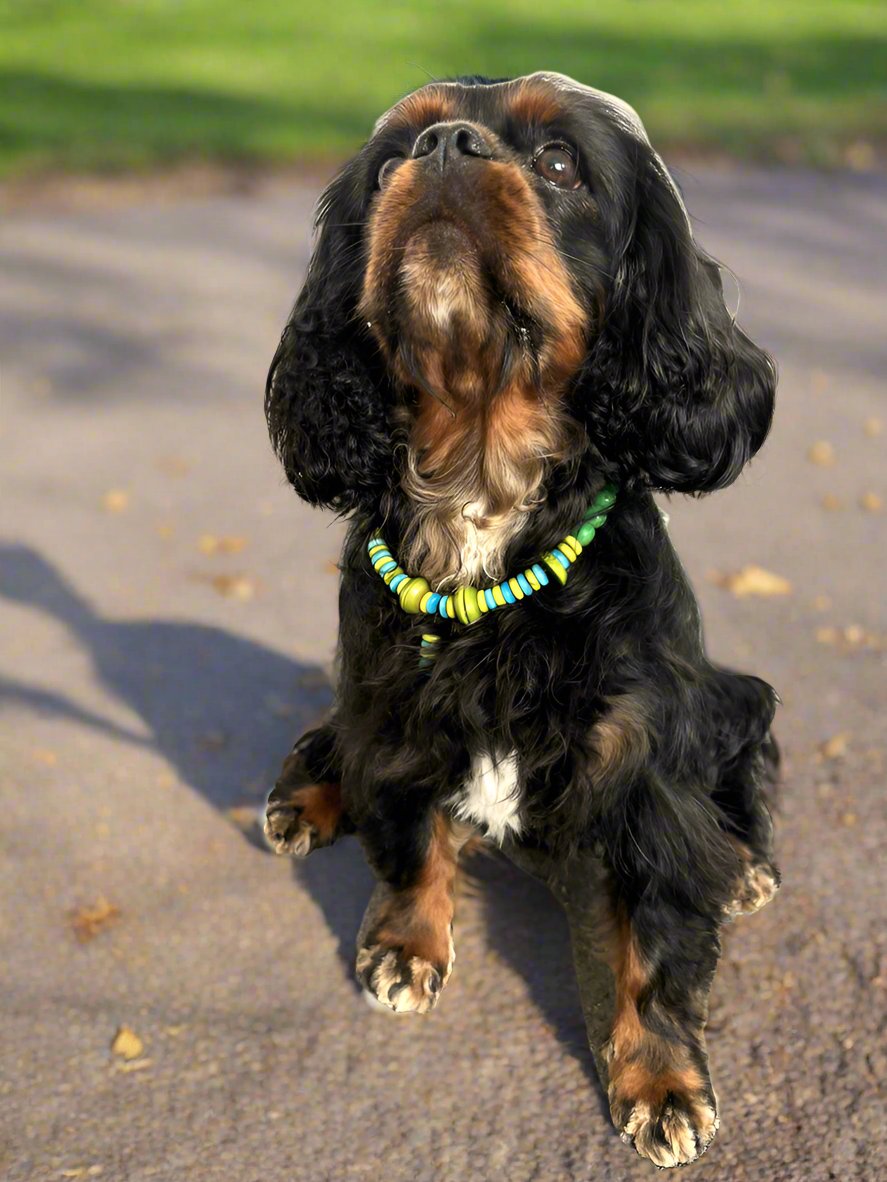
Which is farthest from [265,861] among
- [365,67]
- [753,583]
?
[365,67]

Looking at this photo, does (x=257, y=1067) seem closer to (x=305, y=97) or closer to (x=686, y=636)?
(x=686, y=636)

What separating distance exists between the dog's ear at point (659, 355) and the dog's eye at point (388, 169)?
1.42 feet

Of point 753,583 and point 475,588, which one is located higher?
point 475,588

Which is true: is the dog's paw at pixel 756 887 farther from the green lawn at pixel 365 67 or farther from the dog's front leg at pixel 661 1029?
the green lawn at pixel 365 67

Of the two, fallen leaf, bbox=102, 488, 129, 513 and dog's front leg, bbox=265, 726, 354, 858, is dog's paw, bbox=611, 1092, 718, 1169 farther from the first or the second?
fallen leaf, bbox=102, 488, 129, 513

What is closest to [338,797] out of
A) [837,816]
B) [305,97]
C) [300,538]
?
[837,816]

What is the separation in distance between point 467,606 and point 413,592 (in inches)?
4.5

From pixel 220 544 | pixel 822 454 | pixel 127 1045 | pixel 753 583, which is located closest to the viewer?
pixel 127 1045

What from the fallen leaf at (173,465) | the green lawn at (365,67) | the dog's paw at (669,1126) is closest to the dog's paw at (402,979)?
the dog's paw at (669,1126)

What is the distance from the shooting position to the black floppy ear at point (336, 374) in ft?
8.71

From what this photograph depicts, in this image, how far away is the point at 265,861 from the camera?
3203 mm

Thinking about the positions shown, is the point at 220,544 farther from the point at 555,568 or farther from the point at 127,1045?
the point at 555,568

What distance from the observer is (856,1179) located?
91.9 inches

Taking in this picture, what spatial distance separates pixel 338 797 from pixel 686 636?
0.98 metres
